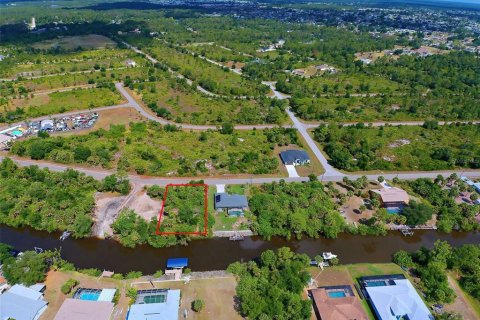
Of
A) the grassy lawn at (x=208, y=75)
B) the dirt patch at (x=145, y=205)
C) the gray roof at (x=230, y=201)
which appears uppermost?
the grassy lawn at (x=208, y=75)

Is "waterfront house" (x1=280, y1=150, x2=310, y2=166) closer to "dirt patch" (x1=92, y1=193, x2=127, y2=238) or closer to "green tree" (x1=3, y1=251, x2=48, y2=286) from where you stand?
"dirt patch" (x1=92, y1=193, x2=127, y2=238)

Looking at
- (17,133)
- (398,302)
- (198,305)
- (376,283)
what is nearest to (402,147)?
(376,283)

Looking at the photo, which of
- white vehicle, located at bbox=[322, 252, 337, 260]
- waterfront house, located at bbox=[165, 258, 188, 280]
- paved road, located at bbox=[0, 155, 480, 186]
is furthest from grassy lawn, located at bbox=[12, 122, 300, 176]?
white vehicle, located at bbox=[322, 252, 337, 260]

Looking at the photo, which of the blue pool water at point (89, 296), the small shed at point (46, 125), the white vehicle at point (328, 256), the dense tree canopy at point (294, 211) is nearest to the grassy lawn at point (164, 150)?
the small shed at point (46, 125)

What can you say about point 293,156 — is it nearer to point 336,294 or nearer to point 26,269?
point 336,294

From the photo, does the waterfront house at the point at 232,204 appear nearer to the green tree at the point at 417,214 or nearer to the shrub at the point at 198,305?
the shrub at the point at 198,305
